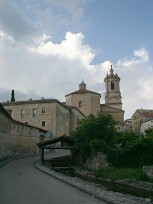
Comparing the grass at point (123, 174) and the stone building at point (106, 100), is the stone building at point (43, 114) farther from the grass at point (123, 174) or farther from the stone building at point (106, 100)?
the grass at point (123, 174)

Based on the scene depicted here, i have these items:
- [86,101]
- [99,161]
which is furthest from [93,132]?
[86,101]

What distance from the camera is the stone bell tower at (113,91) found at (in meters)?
107

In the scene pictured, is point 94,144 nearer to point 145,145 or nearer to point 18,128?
point 145,145

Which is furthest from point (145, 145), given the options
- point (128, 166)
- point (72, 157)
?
point (72, 157)

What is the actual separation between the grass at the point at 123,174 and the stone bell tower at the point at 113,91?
78.6 m

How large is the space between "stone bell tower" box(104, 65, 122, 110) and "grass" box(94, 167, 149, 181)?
7855cm

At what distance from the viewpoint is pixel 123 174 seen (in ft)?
82.9

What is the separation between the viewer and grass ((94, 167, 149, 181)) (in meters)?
22.2

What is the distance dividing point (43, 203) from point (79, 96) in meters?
77.8

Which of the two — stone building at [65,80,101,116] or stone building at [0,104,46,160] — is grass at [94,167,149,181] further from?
stone building at [65,80,101,116]

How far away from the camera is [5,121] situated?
→ 38.8m

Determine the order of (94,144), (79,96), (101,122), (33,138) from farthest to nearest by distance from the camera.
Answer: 1. (79,96)
2. (33,138)
3. (101,122)
4. (94,144)

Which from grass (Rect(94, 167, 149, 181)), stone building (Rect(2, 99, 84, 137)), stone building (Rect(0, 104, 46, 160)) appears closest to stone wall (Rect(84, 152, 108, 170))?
grass (Rect(94, 167, 149, 181))

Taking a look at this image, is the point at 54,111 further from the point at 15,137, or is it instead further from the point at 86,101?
the point at 86,101
